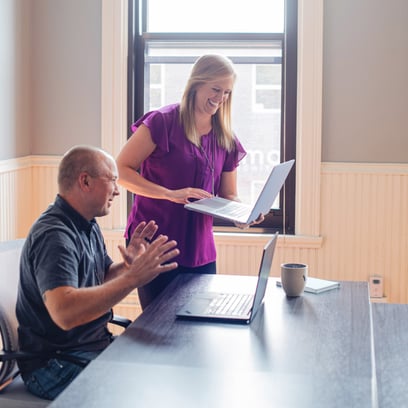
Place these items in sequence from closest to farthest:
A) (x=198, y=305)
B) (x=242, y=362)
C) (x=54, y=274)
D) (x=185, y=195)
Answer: (x=242, y=362) < (x=54, y=274) < (x=198, y=305) < (x=185, y=195)

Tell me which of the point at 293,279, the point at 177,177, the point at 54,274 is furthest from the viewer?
the point at 177,177

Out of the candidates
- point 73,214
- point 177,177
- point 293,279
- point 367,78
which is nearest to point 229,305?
point 293,279

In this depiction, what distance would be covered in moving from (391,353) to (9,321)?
1.07m

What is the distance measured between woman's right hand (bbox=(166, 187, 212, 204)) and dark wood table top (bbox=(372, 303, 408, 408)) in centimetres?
72

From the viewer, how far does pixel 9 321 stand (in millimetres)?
2102

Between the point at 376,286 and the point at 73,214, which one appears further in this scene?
the point at 376,286

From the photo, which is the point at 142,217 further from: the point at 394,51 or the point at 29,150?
the point at 394,51

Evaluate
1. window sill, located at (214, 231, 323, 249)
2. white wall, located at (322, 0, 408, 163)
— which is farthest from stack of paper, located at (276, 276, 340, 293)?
white wall, located at (322, 0, 408, 163)

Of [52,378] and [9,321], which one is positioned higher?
[9,321]

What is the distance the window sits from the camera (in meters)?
4.02

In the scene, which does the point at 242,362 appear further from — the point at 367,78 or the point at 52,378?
the point at 367,78

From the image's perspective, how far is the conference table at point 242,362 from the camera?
144 centimetres

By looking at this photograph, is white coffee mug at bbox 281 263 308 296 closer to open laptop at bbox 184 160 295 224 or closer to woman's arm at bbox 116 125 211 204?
open laptop at bbox 184 160 295 224

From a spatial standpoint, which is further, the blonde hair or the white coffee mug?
the blonde hair
